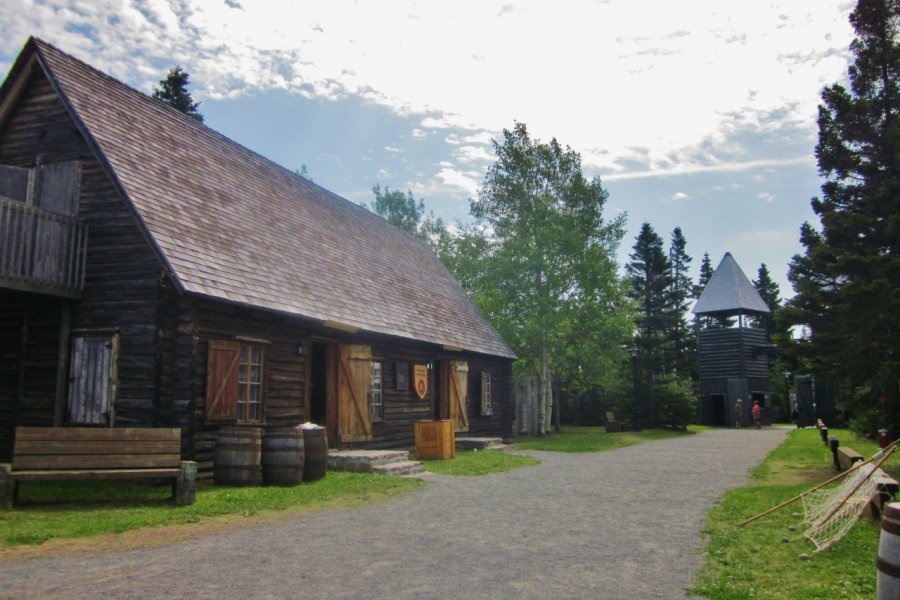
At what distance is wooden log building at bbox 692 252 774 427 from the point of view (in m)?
38.8

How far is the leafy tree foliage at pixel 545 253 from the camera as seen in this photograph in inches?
1103

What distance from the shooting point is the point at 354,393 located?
52.0 ft

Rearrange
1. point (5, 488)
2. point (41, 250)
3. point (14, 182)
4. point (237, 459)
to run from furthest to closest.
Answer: point (14, 182)
point (41, 250)
point (237, 459)
point (5, 488)

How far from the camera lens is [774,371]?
2030 inches

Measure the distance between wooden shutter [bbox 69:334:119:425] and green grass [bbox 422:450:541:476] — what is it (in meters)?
6.25

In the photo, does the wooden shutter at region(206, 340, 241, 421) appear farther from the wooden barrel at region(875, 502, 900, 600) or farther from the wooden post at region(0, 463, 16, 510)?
the wooden barrel at region(875, 502, 900, 600)

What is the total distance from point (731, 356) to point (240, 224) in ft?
105

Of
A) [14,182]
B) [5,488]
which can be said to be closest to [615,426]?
[14,182]

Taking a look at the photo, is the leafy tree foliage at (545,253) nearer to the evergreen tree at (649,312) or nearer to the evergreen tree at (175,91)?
the evergreen tree at (649,312)

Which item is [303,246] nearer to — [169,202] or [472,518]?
[169,202]

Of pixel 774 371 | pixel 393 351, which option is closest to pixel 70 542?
pixel 393 351

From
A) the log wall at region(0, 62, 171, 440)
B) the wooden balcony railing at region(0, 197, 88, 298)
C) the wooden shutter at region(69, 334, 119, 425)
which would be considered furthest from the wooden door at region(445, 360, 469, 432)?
the wooden balcony railing at region(0, 197, 88, 298)

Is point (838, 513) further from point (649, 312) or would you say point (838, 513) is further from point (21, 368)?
point (649, 312)

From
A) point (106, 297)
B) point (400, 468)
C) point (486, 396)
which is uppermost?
point (106, 297)
